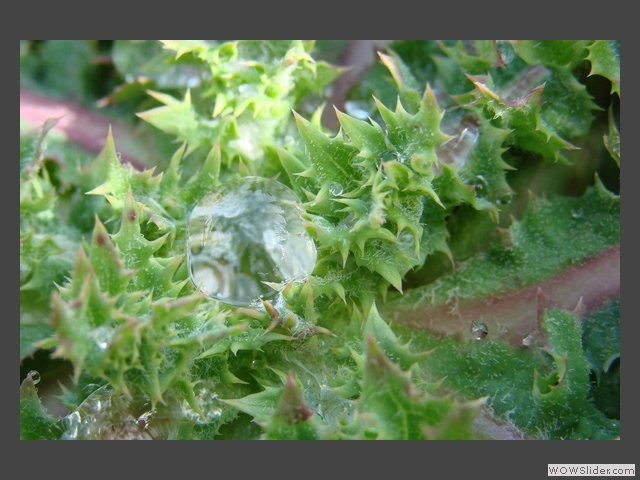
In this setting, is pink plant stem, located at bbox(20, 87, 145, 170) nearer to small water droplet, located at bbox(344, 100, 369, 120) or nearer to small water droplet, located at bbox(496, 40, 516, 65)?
small water droplet, located at bbox(344, 100, 369, 120)

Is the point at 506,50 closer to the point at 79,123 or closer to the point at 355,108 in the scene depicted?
the point at 355,108

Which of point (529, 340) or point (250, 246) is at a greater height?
point (250, 246)

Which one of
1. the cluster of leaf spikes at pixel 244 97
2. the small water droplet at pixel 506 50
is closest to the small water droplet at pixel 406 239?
the cluster of leaf spikes at pixel 244 97

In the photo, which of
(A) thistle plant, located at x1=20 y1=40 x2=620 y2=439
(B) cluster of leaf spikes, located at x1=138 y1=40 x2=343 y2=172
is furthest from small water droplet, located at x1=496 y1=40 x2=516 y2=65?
(B) cluster of leaf spikes, located at x1=138 y1=40 x2=343 y2=172

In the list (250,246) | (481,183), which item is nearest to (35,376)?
(250,246)

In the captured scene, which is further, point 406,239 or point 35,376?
point 35,376

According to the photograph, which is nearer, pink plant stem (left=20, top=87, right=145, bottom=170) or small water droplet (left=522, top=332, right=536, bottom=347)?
small water droplet (left=522, top=332, right=536, bottom=347)
